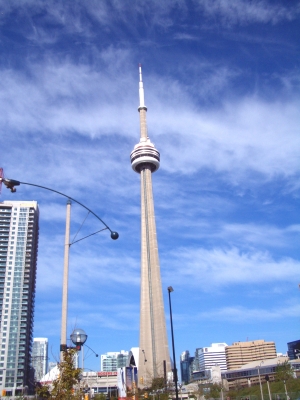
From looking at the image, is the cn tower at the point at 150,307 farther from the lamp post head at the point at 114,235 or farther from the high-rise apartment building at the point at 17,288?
the lamp post head at the point at 114,235

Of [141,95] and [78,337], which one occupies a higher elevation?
[141,95]

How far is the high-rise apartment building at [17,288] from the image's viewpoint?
11388 centimetres

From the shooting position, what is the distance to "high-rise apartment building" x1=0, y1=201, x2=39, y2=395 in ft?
374

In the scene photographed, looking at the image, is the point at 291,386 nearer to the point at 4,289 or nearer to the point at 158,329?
the point at 158,329

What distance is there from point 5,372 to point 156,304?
45.4 m

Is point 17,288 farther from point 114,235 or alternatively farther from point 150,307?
point 114,235

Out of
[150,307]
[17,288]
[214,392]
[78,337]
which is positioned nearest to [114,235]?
[78,337]

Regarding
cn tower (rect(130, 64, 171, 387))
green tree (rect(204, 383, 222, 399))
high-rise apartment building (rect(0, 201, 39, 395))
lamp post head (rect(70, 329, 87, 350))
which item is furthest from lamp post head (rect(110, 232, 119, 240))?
high-rise apartment building (rect(0, 201, 39, 395))

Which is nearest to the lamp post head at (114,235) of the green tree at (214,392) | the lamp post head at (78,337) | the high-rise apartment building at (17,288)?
the lamp post head at (78,337)

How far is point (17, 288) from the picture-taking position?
123500 mm

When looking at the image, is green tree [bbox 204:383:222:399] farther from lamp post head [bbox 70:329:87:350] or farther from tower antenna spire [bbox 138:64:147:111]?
tower antenna spire [bbox 138:64:147:111]

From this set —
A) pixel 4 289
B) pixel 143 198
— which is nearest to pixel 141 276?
pixel 143 198

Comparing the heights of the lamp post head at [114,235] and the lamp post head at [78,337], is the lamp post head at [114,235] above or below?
above

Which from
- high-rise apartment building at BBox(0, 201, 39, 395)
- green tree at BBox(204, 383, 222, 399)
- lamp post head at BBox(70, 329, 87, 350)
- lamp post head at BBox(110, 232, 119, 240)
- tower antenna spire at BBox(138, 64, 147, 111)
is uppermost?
tower antenna spire at BBox(138, 64, 147, 111)
